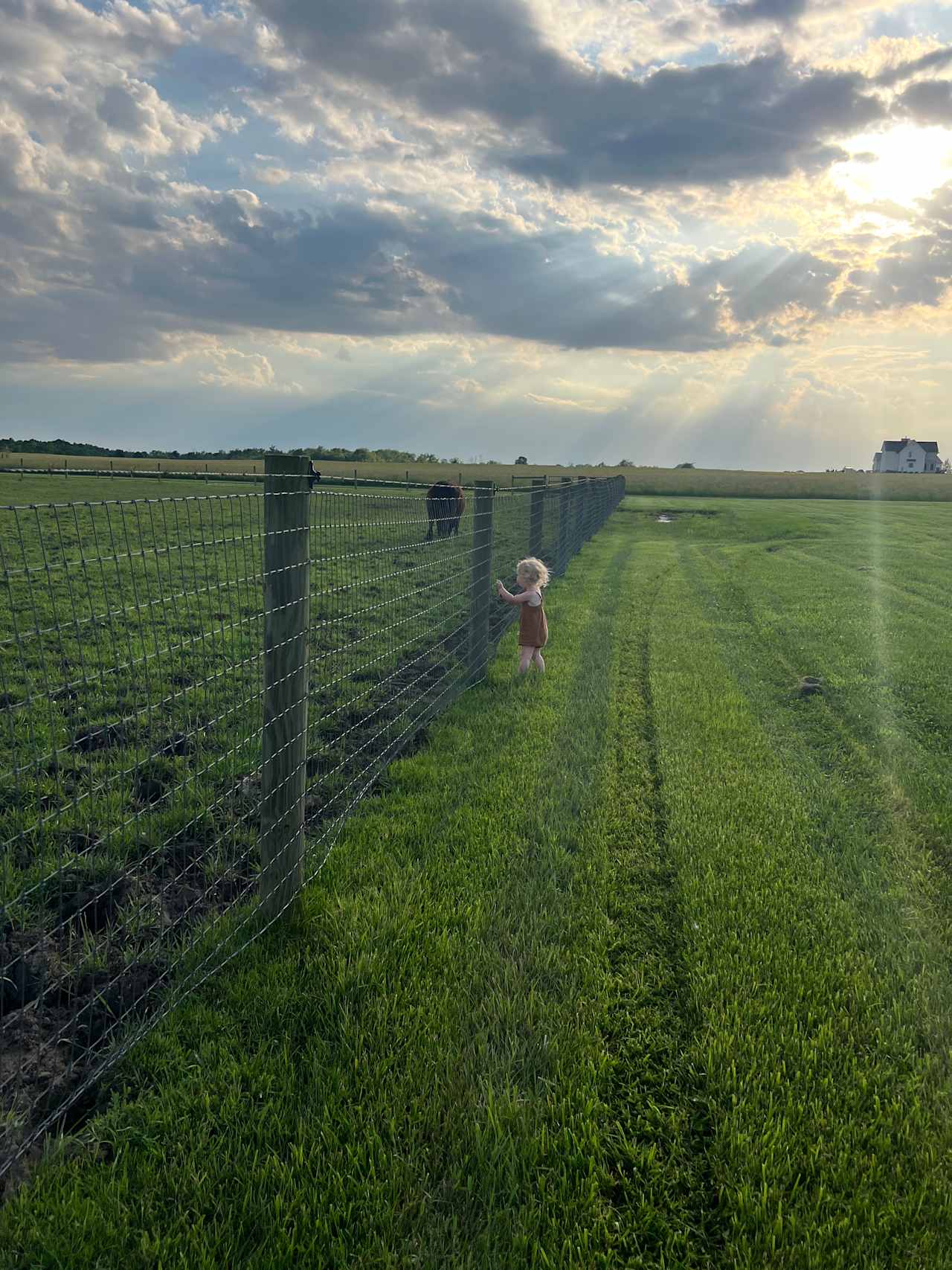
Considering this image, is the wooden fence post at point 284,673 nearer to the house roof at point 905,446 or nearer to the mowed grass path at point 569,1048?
the mowed grass path at point 569,1048

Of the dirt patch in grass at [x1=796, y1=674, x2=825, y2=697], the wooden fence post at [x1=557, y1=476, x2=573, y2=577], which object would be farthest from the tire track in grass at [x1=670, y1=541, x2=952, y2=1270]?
the wooden fence post at [x1=557, y1=476, x2=573, y2=577]

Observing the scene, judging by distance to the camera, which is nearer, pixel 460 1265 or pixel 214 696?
pixel 460 1265

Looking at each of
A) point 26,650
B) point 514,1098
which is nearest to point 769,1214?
point 514,1098

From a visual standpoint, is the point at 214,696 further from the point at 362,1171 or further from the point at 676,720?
the point at 362,1171

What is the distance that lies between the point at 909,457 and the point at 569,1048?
116522 mm

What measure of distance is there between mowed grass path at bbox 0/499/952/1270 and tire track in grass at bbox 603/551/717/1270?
1 cm

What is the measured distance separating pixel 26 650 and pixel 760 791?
6273 millimetres

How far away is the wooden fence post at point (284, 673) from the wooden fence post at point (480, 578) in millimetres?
3817

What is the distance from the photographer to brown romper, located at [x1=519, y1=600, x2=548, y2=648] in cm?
755

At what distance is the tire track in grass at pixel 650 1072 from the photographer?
2.29 metres

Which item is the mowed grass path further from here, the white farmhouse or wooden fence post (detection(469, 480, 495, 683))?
the white farmhouse

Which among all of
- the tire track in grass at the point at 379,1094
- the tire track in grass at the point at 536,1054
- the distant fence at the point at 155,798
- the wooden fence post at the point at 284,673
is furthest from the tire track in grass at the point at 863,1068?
the distant fence at the point at 155,798

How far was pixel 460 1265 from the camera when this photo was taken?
2.14 m

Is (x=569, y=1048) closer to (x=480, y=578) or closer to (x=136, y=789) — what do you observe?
(x=136, y=789)
